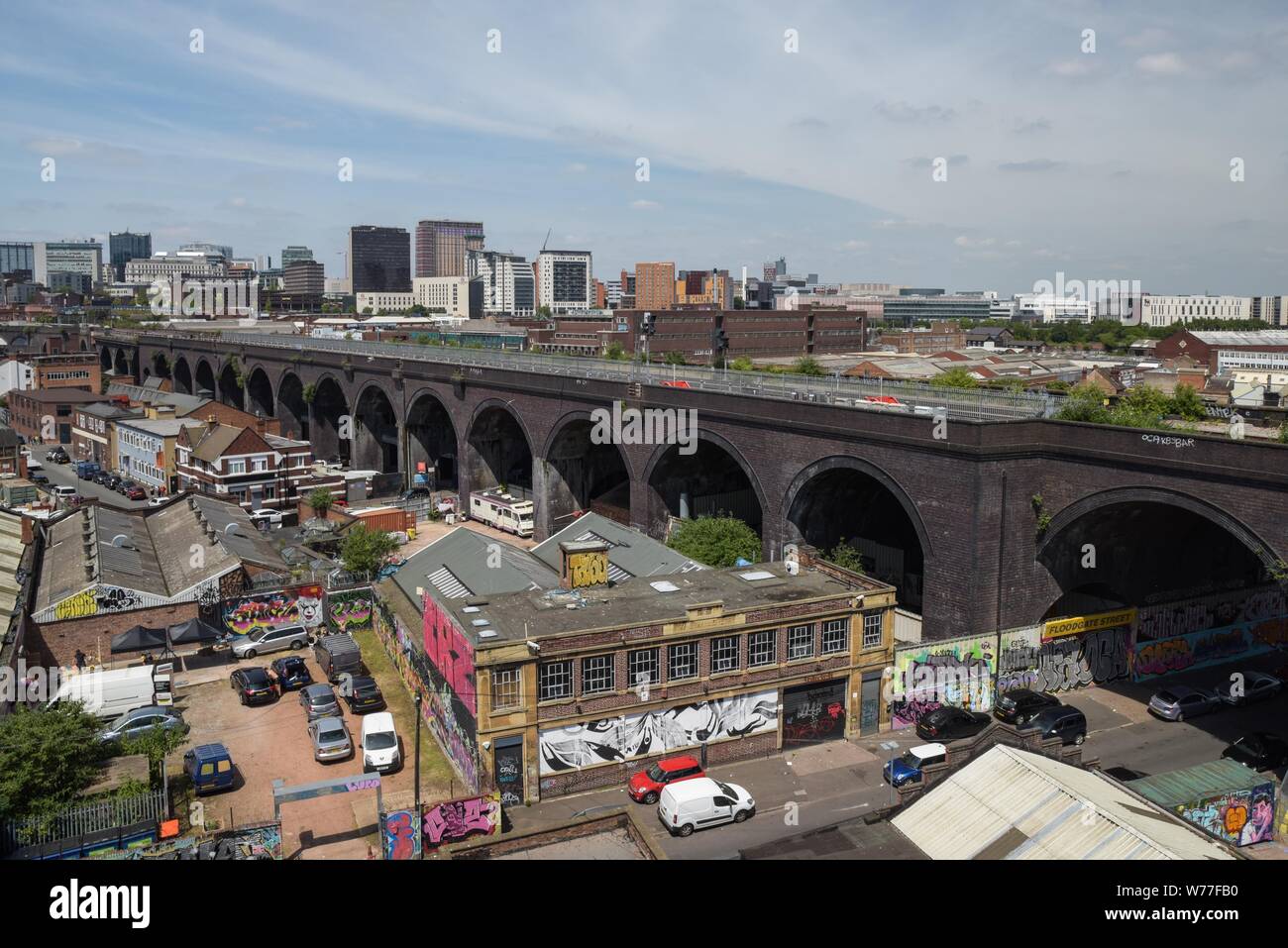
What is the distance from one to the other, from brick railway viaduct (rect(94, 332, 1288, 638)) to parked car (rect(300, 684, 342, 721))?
17.3m

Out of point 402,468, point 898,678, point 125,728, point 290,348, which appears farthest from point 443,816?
point 290,348

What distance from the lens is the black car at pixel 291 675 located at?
32875 mm

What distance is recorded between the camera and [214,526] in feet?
151

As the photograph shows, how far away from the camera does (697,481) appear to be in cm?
4650

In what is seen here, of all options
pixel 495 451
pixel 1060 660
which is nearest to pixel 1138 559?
pixel 1060 660

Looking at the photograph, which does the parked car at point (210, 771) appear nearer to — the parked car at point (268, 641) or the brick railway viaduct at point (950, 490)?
the parked car at point (268, 641)

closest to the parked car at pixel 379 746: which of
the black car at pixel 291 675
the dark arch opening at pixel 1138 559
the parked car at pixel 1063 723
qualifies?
the black car at pixel 291 675

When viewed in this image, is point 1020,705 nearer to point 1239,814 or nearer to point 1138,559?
point 1239,814

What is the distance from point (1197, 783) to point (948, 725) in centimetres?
753

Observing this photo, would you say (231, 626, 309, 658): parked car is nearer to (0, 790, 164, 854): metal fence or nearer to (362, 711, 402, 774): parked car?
(362, 711, 402, 774): parked car

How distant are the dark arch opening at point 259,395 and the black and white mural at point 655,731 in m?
77.9

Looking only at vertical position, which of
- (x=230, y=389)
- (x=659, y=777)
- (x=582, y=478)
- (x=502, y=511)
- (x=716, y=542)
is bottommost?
(x=659, y=777)

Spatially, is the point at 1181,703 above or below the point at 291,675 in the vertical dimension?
above
